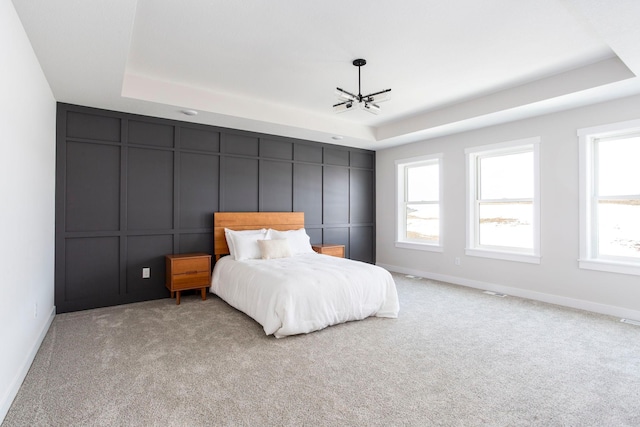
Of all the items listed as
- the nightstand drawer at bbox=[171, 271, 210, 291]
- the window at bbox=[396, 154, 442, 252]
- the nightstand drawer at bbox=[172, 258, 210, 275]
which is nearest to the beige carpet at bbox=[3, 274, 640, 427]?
the nightstand drawer at bbox=[171, 271, 210, 291]

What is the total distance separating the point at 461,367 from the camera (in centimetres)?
261

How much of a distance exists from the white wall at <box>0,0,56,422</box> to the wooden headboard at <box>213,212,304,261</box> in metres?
1.97

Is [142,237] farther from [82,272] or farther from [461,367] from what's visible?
[461,367]

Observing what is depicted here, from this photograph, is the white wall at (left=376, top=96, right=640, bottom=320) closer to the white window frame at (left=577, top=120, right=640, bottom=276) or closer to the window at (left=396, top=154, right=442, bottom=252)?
the white window frame at (left=577, top=120, right=640, bottom=276)

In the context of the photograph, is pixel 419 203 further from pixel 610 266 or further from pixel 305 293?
pixel 305 293

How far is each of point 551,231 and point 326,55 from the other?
11.9 feet

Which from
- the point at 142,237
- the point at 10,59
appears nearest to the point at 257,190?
the point at 142,237

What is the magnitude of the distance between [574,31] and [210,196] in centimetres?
452

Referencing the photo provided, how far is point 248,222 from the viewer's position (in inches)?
207

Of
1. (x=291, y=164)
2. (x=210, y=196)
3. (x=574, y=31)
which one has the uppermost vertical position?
(x=574, y=31)

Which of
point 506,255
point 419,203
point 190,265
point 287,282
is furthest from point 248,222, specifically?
point 506,255

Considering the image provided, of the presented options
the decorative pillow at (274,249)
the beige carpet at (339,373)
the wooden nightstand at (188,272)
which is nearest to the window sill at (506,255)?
the beige carpet at (339,373)

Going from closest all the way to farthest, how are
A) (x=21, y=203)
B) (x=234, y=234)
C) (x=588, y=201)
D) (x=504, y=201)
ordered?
(x=21, y=203)
(x=588, y=201)
(x=234, y=234)
(x=504, y=201)

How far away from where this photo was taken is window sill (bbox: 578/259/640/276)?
375 centimetres
